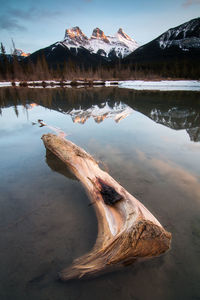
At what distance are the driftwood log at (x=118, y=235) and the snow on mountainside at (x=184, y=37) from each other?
171 m

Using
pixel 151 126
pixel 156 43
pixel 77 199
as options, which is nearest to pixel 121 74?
pixel 151 126

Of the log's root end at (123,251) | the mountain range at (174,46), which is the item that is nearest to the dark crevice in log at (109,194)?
the log's root end at (123,251)

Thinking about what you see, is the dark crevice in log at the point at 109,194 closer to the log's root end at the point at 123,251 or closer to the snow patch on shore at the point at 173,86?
the log's root end at the point at 123,251

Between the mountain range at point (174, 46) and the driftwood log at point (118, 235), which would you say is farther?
the mountain range at point (174, 46)

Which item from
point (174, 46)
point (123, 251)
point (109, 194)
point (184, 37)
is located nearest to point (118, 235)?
point (123, 251)

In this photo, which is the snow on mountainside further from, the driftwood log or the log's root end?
the log's root end

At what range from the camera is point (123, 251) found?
144 cm

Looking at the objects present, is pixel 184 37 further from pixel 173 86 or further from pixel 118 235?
pixel 118 235

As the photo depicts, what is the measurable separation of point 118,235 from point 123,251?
0.14 m

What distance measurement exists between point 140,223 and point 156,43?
202430 mm

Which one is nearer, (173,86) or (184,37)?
(173,86)

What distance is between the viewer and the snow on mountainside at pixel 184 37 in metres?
137

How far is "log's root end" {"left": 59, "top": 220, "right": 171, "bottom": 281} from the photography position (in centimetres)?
142

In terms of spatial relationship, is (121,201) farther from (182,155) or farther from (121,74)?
(121,74)
